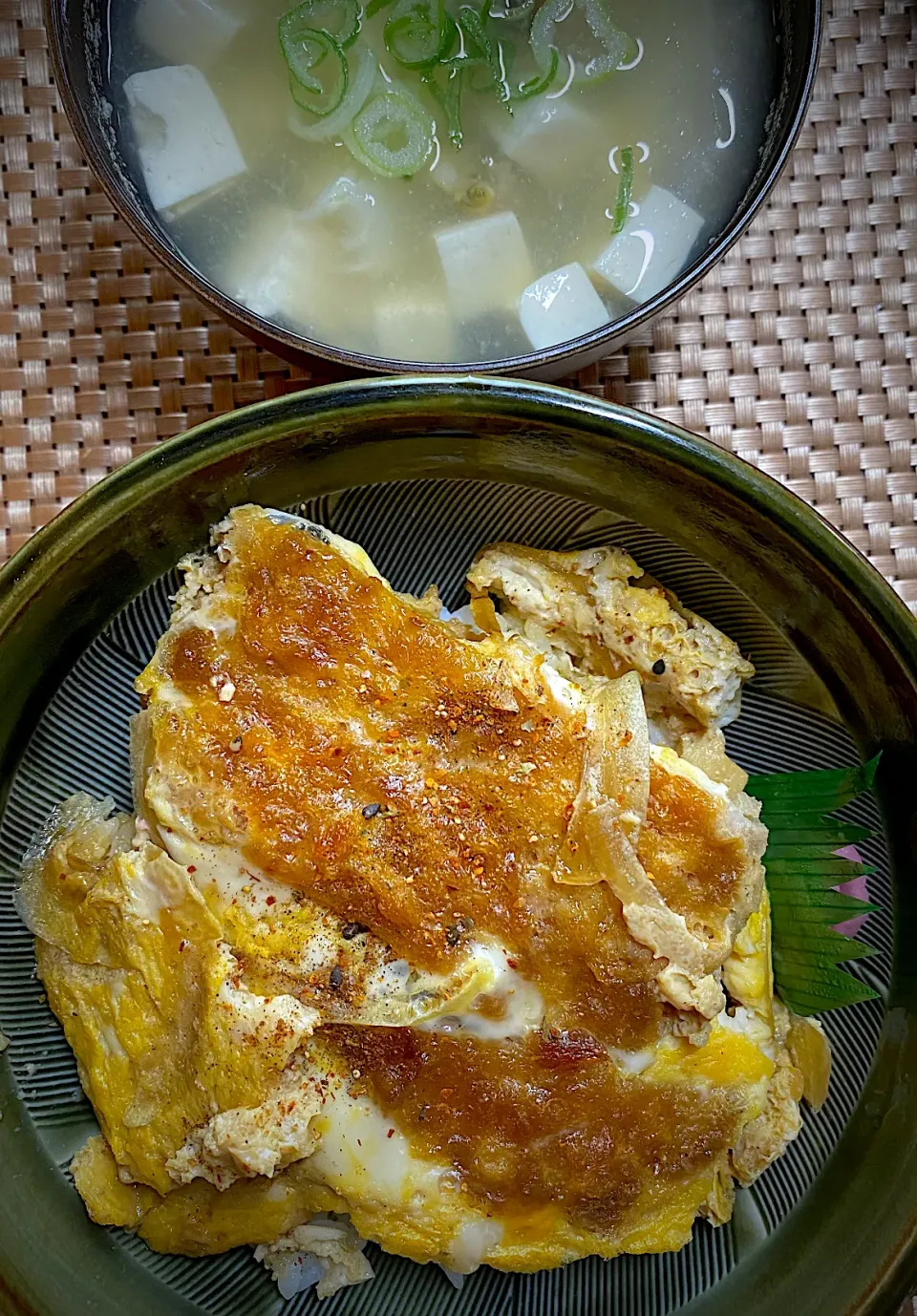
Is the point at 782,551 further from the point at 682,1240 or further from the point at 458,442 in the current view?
the point at 682,1240

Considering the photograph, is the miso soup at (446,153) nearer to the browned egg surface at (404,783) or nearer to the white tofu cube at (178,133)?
the white tofu cube at (178,133)

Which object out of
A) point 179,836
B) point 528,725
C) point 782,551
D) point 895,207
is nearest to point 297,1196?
point 179,836

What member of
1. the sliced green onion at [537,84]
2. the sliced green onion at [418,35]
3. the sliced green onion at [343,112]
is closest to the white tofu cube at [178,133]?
the sliced green onion at [343,112]

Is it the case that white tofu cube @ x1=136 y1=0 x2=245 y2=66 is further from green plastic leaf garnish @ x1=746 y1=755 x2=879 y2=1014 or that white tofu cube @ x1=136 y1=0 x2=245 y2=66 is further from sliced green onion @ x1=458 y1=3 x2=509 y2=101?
green plastic leaf garnish @ x1=746 y1=755 x2=879 y2=1014

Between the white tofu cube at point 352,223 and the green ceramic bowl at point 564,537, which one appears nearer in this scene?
the green ceramic bowl at point 564,537

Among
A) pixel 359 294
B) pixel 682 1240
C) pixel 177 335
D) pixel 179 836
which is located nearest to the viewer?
pixel 179 836

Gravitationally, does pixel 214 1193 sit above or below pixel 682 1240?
above
